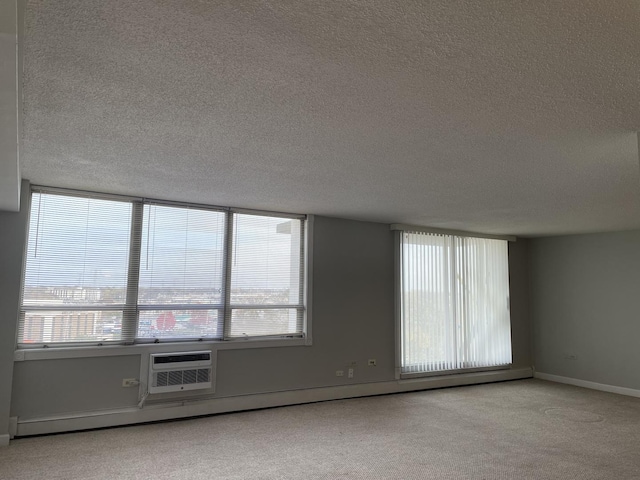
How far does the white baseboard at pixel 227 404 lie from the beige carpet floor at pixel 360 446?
121 mm

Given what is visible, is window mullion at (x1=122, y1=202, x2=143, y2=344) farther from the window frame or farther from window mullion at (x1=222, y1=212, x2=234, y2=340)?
the window frame

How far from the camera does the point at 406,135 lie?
9.46ft

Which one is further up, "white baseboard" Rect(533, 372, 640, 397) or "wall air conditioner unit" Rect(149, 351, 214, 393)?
"wall air conditioner unit" Rect(149, 351, 214, 393)

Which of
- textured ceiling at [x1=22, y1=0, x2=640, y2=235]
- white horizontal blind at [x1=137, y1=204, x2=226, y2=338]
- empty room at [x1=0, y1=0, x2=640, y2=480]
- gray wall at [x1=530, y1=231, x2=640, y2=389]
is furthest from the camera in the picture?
gray wall at [x1=530, y1=231, x2=640, y2=389]

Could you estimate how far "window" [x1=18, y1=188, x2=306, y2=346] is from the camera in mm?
4480

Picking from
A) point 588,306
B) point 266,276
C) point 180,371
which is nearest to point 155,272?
point 180,371

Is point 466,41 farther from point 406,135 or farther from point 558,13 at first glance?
point 406,135

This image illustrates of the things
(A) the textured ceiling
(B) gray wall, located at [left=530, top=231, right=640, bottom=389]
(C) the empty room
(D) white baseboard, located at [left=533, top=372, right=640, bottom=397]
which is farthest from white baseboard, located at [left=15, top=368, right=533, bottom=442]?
(A) the textured ceiling

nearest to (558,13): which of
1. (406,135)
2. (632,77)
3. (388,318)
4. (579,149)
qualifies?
(632,77)

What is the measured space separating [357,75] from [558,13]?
827mm

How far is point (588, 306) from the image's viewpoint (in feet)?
23.0

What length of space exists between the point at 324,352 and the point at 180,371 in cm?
183

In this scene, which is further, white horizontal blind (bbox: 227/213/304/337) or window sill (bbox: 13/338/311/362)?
white horizontal blind (bbox: 227/213/304/337)

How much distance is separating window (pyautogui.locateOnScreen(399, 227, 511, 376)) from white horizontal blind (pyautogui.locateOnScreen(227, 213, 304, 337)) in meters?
1.64
